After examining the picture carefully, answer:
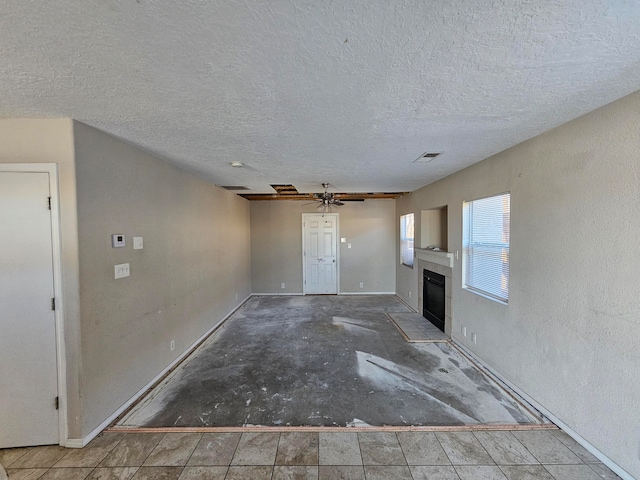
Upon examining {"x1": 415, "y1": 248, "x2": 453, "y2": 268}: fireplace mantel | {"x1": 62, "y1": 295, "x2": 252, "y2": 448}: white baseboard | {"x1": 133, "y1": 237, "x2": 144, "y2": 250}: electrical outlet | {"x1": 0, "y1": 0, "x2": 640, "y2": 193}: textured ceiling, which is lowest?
{"x1": 62, "y1": 295, "x2": 252, "y2": 448}: white baseboard

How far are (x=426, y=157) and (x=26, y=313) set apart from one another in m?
3.77

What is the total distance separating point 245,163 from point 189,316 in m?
2.18

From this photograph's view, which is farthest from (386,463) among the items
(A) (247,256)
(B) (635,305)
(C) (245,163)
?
(A) (247,256)

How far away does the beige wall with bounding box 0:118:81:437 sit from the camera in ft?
6.04

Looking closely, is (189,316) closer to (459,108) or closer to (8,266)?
(8,266)

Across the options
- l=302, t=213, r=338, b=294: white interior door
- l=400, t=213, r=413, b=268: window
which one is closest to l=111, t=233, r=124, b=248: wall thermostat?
l=302, t=213, r=338, b=294: white interior door

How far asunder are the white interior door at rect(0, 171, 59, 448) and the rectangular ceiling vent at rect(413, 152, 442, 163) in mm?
3278

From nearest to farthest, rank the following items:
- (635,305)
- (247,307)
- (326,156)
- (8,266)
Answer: (635,305) < (8,266) < (326,156) < (247,307)

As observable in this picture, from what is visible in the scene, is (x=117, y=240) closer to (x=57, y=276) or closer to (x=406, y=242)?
(x=57, y=276)

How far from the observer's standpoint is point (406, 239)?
5.95 m

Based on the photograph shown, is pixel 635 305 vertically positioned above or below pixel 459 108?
below

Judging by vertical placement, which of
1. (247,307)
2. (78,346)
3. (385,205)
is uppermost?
(385,205)

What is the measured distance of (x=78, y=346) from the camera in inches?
74.9

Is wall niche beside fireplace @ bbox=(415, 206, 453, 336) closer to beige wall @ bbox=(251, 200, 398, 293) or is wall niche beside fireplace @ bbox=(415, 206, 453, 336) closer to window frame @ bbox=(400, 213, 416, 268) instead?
window frame @ bbox=(400, 213, 416, 268)
